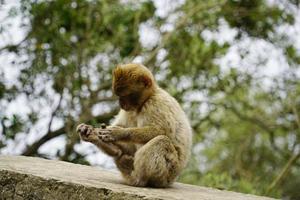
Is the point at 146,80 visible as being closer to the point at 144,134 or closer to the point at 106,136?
the point at 144,134

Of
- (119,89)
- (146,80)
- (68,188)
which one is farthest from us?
(146,80)

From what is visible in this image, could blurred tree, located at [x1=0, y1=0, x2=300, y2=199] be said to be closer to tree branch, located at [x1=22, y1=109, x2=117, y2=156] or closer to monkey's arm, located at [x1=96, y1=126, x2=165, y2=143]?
tree branch, located at [x1=22, y1=109, x2=117, y2=156]

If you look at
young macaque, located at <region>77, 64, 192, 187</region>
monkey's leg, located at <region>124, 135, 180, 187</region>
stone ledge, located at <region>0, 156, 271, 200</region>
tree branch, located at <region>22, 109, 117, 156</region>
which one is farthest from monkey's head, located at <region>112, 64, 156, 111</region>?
tree branch, located at <region>22, 109, 117, 156</region>

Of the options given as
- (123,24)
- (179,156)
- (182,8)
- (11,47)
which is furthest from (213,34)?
(179,156)

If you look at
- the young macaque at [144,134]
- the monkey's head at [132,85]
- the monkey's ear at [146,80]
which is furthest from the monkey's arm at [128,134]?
the monkey's ear at [146,80]

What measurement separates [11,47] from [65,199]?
211 inches

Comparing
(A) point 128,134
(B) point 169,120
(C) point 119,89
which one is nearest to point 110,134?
(A) point 128,134

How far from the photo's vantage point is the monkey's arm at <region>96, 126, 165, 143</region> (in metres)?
5.87

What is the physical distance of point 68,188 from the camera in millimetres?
5473

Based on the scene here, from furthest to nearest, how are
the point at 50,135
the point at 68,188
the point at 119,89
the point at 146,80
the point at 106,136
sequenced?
the point at 50,135 < the point at 146,80 < the point at 119,89 < the point at 106,136 < the point at 68,188

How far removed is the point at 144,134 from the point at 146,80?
0.54 m

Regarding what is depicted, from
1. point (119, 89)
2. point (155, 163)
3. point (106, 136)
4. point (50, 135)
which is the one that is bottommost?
point (50, 135)

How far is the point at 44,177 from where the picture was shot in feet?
18.5

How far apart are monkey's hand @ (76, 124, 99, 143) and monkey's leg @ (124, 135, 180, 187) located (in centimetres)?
40
